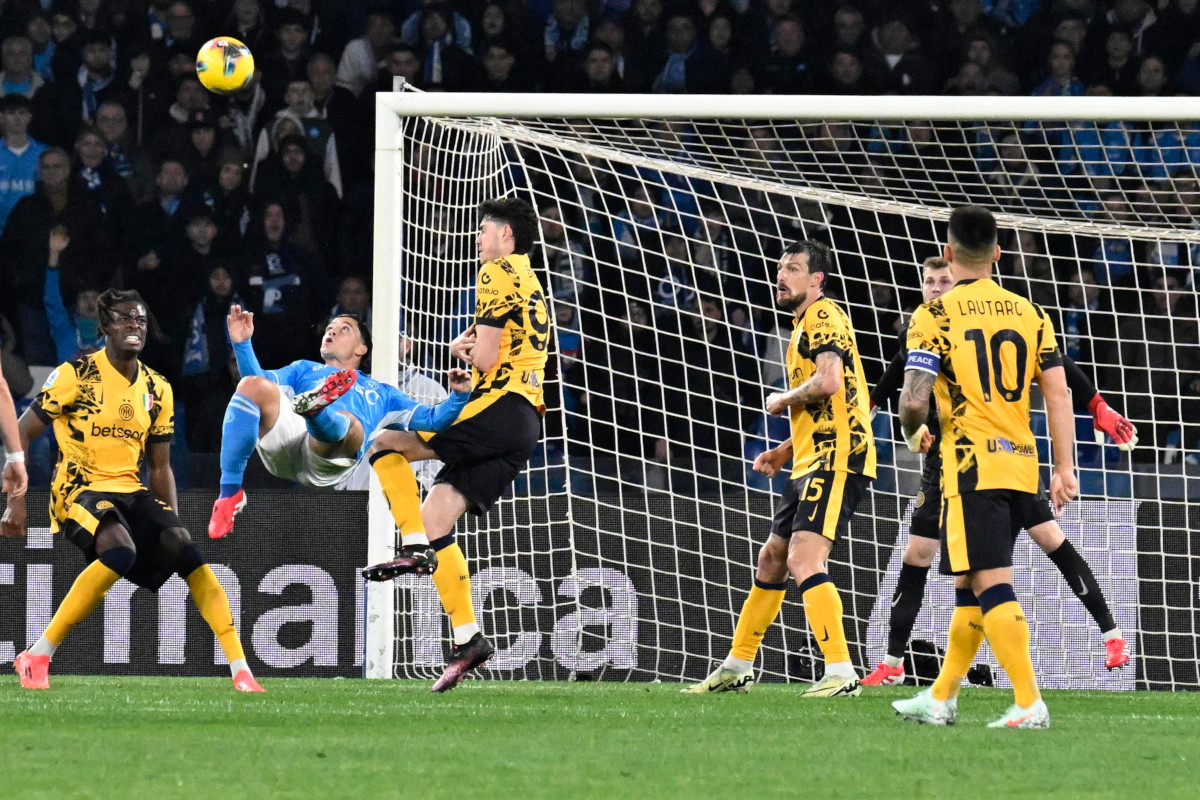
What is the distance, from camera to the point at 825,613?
264 inches

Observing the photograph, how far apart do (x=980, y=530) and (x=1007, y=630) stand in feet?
1.02

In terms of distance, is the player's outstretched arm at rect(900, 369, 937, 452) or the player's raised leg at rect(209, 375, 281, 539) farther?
the player's raised leg at rect(209, 375, 281, 539)

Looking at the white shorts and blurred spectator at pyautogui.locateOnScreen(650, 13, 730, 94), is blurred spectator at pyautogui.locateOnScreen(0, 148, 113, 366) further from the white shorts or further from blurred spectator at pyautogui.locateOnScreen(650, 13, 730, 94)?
the white shorts

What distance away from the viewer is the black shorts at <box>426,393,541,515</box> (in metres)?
6.71

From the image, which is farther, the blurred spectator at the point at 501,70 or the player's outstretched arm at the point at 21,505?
the blurred spectator at the point at 501,70

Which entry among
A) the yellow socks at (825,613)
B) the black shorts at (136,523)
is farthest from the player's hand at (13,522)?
the yellow socks at (825,613)

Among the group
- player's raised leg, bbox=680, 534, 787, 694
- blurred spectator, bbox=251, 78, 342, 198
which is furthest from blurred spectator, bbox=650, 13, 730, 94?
player's raised leg, bbox=680, 534, 787, 694

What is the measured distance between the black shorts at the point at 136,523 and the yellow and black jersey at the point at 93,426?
0.05 m

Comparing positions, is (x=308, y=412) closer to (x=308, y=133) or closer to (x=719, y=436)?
(x=719, y=436)

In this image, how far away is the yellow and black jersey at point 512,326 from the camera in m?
6.67

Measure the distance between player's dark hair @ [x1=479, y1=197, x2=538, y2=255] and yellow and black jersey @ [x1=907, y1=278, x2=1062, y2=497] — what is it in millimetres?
2177

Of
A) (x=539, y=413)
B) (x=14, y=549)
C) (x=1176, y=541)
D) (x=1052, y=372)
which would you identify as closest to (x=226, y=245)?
(x=14, y=549)

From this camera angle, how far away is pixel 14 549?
8.88 meters

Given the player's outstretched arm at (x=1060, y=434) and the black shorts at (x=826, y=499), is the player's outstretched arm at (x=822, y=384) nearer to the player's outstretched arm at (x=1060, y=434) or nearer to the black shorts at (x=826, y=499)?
the black shorts at (x=826, y=499)
